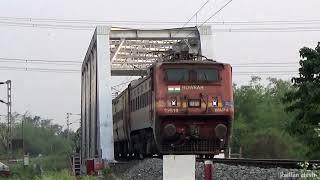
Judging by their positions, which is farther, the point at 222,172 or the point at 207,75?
the point at 207,75

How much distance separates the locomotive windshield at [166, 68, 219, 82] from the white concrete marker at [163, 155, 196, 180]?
11205 mm

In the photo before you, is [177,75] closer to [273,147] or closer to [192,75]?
[192,75]

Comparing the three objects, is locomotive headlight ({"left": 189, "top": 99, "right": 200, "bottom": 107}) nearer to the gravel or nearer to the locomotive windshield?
the locomotive windshield

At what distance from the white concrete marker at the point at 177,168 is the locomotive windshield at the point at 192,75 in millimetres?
11205

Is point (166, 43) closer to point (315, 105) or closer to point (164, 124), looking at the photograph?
point (164, 124)

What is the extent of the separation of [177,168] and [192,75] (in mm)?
Result: 11480

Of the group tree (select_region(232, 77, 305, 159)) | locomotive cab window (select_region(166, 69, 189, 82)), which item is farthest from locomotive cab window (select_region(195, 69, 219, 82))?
tree (select_region(232, 77, 305, 159))

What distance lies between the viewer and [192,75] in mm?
22250

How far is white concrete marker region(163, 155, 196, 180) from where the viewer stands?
431 inches

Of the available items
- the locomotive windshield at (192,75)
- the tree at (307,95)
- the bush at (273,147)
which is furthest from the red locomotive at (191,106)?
the bush at (273,147)

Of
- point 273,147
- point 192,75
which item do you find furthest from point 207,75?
point 273,147

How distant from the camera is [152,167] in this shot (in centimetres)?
2183

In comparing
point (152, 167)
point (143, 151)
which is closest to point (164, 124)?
point (152, 167)

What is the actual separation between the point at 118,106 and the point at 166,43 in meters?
10.1
